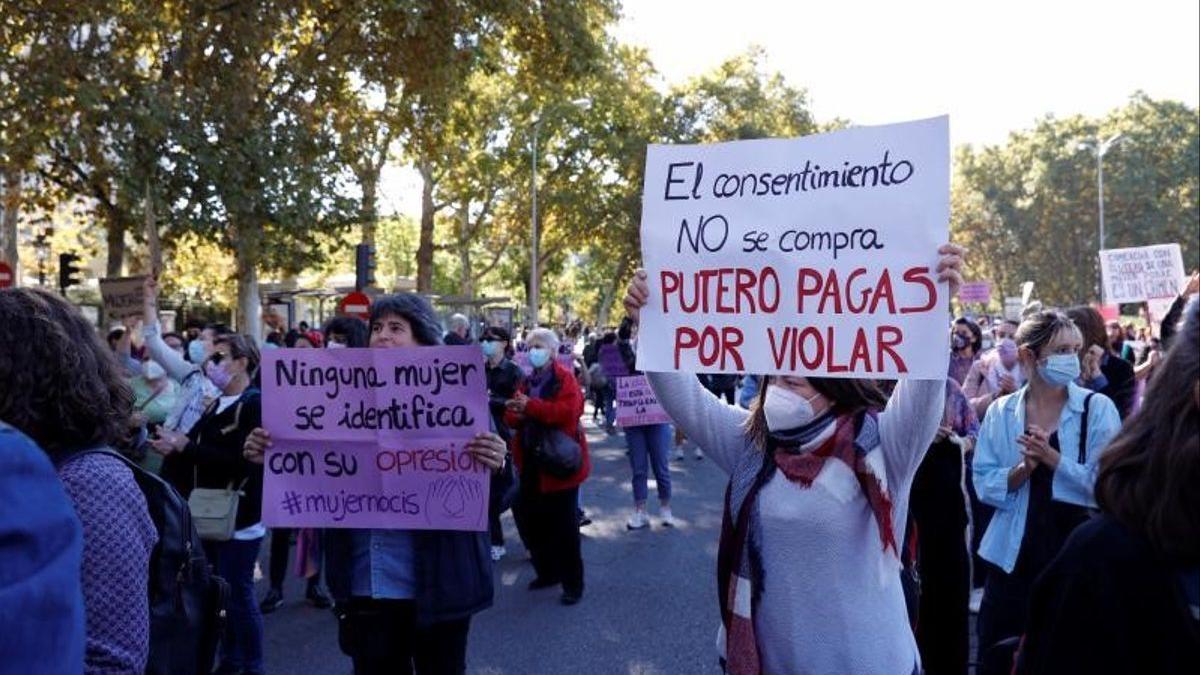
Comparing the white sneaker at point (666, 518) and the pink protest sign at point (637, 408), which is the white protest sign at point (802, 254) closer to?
the pink protest sign at point (637, 408)

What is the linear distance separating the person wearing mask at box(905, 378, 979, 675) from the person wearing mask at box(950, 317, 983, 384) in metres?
4.72

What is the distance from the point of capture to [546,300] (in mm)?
72688

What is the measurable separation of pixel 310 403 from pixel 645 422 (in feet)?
19.7

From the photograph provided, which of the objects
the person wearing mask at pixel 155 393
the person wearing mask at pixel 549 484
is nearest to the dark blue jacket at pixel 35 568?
the person wearing mask at pixel 155 393

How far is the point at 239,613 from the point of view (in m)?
5.46

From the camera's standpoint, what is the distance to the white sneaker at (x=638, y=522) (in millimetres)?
9820

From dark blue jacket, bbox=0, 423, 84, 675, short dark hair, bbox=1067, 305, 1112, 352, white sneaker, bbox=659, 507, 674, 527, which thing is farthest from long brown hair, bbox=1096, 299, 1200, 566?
white sneaker, bbox=659, 507, 674, 527

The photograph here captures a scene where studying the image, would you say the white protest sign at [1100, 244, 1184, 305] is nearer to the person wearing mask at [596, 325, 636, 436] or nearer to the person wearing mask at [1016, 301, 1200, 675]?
the person wearing mask at [596, 325, 636, 436]

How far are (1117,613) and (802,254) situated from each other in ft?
5.19

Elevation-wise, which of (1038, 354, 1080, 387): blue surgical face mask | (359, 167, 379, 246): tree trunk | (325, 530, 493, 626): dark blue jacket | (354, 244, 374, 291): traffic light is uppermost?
(359, 167, 379, 246): tree trunk

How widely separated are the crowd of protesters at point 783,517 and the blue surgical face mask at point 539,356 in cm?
177

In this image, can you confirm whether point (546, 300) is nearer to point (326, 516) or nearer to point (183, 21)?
point (183, 21)

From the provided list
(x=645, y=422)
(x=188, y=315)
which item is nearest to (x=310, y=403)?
(x=645, y=422)

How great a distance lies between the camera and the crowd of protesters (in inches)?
63.1
